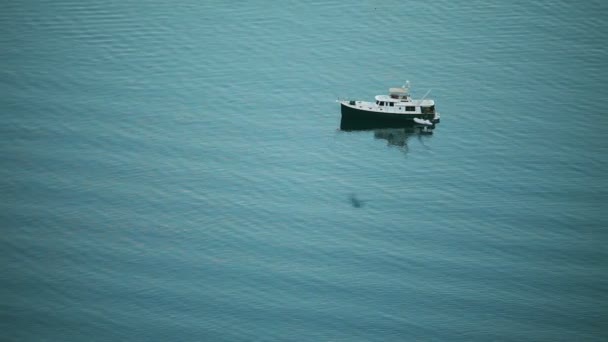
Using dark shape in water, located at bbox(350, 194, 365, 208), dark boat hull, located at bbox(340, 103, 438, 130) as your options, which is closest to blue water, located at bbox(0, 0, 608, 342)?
dark shape in water, located at bbox(350, 194, 365, 208)

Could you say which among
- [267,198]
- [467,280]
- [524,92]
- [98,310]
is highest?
[524,92]

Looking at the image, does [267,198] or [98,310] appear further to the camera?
[267,198]

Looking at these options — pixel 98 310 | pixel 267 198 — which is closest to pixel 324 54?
pixel 267 198

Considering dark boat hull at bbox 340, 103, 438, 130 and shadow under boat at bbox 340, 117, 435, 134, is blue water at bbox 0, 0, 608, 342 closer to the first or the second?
shadow under boat at bbox 340, 117, 435, 134

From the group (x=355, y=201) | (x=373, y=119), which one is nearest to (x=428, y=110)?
(x=373, y=119)

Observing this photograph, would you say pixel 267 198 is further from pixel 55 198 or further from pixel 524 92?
pixel 524 92

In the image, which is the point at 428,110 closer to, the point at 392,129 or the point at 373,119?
the point at 392,129

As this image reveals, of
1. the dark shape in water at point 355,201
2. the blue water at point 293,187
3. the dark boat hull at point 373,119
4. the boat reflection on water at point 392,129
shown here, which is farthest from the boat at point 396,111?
the dark shape in water at point 355,201
